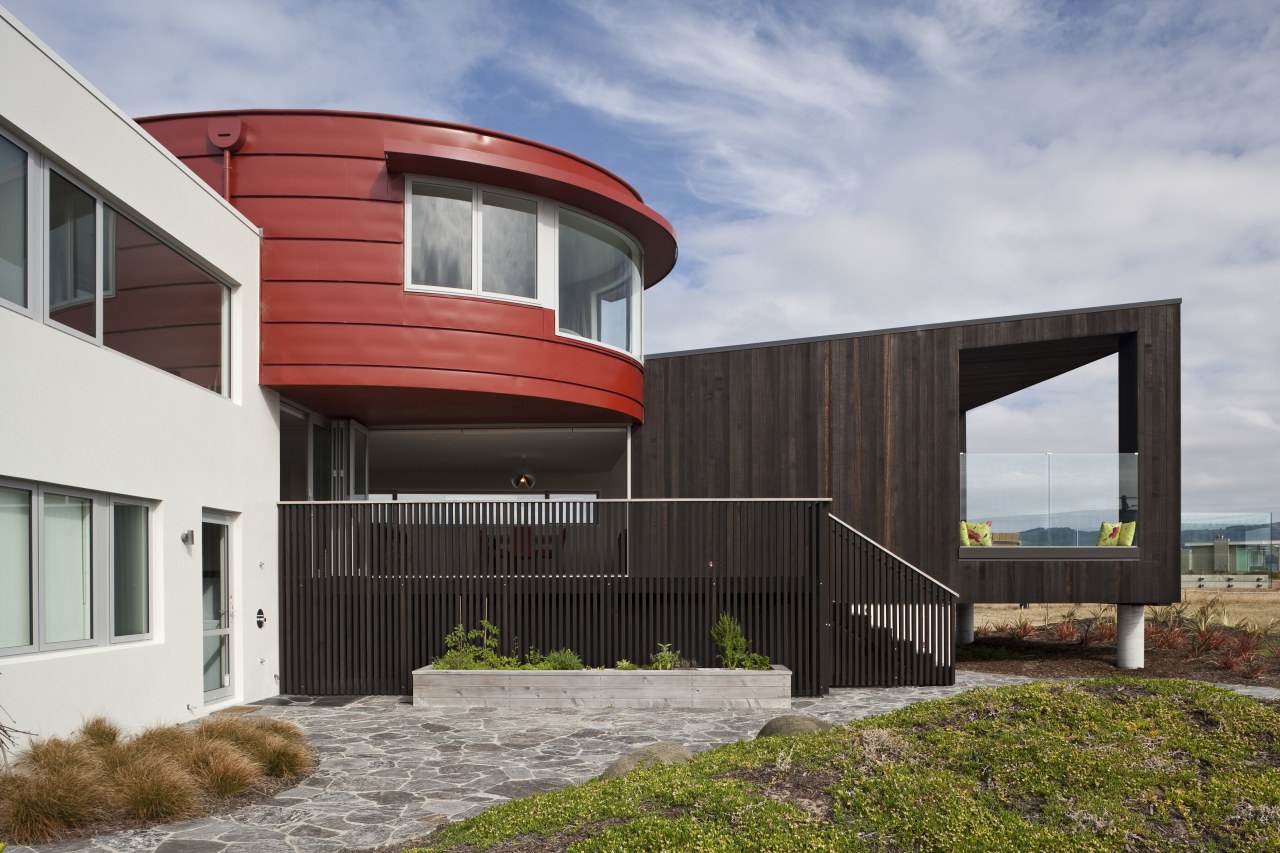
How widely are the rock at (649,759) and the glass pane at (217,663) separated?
5806 mm

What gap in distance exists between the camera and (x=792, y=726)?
8.23 m

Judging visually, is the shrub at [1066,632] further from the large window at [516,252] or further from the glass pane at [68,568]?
the glass pane at [68,568]

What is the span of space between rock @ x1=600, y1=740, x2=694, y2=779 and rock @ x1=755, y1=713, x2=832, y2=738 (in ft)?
3.75

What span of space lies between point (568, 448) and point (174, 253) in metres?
8.65

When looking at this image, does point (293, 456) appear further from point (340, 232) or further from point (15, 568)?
point (15, 568)

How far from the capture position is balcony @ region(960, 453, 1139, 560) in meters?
14.2

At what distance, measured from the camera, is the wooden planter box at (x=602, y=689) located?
37.5 feet

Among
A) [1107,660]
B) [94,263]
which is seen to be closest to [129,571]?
[94,263]

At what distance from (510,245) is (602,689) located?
5.57m

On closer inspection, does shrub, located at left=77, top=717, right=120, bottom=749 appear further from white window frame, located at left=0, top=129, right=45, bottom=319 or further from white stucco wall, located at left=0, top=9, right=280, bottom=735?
white window frame, located at left=0, top=129, right=45, bottom=319

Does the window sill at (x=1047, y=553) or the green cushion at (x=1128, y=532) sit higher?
the green cushion at (x=1128, y=532)

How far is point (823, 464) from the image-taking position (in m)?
14.3

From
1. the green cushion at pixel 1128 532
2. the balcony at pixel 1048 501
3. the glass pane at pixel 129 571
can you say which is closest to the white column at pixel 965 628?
the balcony at pixel 1048 501

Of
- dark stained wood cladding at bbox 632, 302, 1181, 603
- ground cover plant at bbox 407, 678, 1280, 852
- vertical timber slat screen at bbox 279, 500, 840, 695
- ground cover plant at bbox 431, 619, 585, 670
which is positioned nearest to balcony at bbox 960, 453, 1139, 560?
dark stained wood cladding at bbox 632, 302, 1181, 603
